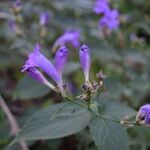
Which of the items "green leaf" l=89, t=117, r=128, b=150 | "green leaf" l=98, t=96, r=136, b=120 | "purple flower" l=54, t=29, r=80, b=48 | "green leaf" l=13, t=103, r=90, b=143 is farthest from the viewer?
"purple flower" l=54, t=29, r=80, b=48

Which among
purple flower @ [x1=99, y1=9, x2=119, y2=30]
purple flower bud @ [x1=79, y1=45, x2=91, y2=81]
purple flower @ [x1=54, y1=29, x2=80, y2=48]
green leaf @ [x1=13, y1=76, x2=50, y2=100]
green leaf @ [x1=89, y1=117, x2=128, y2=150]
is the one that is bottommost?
green leaf @ [x1=89, y1=117, x2=128, y2=150]

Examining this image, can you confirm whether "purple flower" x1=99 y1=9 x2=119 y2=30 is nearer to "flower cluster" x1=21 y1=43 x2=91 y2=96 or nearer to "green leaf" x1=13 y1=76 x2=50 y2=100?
"green leaf" x1=13 y1=76 x2=50 y2=100

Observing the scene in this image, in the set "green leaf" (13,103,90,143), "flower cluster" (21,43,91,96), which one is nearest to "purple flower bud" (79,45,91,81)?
"flower cluster" (21,43,91,96)

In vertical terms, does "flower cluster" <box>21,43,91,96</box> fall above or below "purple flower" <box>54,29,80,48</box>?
below

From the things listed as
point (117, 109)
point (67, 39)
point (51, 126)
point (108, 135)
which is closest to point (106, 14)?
point (67, 39)

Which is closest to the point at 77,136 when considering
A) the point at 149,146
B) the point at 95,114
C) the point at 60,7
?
the point at 149,146

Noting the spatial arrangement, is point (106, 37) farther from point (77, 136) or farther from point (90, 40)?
point (77, 136)

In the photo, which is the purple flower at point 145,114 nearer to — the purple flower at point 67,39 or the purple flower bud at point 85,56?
the purple flower bud at point 85,56

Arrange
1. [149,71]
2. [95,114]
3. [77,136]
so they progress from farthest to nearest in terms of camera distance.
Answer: [149,71]
[77,136]
[95,114]
